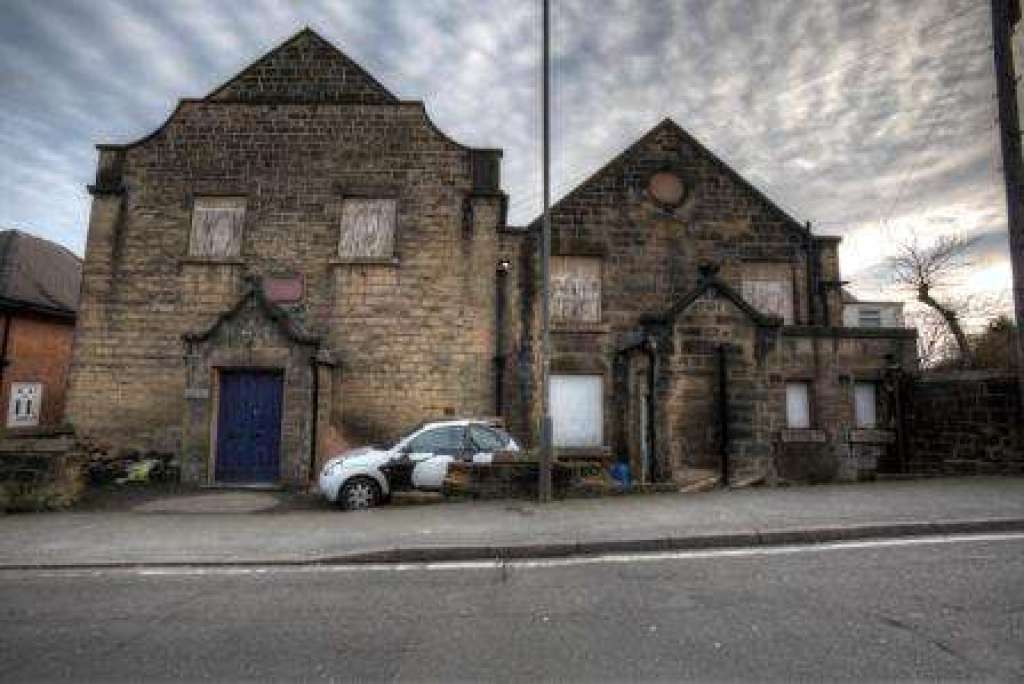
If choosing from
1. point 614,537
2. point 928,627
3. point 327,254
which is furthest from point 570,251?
point 928,627

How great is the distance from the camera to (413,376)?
15.3 meters

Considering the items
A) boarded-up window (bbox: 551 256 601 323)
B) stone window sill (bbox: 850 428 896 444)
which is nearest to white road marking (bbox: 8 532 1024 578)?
stone window sill (bbox: 850 428 896 444)

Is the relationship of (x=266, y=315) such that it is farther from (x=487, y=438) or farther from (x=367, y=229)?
(x=487, y=438)

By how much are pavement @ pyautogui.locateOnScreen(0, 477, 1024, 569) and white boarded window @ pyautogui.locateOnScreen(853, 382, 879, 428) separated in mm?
4921

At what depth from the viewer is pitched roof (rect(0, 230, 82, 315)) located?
67.2 feet

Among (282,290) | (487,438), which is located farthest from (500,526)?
(282,290)

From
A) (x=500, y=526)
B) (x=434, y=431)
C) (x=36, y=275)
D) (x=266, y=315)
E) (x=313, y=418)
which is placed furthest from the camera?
(x=36, y=275)

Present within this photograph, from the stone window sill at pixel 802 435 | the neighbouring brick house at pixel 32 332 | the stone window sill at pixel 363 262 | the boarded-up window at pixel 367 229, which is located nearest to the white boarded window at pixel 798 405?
the stone window sill at pixel 802 435

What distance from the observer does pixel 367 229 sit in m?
16.0

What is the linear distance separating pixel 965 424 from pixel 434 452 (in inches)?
420

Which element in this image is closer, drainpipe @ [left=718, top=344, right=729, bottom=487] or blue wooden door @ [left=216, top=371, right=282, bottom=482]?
drainpipe @ [left=718, top=344, right=729, bottom=487]

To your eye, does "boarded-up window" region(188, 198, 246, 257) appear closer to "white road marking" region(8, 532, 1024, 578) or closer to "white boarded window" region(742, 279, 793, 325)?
"white road marking" region(8, 532, 1024, 578)

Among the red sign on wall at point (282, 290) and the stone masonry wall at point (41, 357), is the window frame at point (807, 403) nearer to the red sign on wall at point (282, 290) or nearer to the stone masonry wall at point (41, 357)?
the red sign on wall at point (282, 290)

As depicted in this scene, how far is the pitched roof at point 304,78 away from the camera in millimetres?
16484
